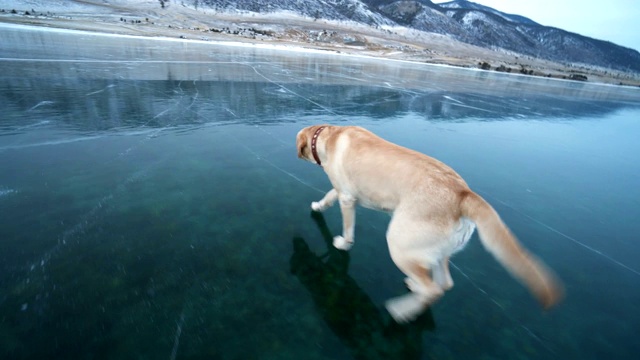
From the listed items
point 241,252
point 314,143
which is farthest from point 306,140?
point 241,252

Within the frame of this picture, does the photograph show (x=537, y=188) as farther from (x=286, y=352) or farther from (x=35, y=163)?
(x=35, y=163)

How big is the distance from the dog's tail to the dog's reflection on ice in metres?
0.89

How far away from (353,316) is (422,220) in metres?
1.02

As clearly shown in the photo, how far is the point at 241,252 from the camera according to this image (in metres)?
3.03

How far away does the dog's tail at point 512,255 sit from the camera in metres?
1.87

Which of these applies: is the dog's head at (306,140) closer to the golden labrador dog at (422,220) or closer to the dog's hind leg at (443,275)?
the golden labrador dog at (422,220)

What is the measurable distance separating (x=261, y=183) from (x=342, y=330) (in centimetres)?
266

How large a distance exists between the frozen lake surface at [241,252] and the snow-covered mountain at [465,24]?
103304 mm

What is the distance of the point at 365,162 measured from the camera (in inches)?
122

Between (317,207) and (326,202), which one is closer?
(326,202)

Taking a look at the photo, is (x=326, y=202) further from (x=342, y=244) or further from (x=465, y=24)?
(x=465, y=24)

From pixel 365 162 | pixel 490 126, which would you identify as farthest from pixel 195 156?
pixel 490 126

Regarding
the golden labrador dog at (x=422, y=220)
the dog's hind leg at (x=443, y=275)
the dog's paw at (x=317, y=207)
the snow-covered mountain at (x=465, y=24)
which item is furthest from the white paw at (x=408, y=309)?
the snow-covered mountain at (x=465, y=24)

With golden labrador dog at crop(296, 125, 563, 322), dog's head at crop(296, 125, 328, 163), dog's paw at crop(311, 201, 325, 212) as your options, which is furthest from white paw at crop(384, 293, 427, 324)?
dog's head at crop(296, 125, 328, 163)
